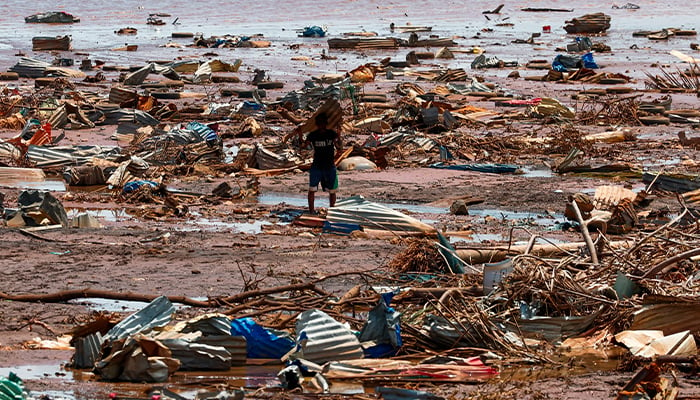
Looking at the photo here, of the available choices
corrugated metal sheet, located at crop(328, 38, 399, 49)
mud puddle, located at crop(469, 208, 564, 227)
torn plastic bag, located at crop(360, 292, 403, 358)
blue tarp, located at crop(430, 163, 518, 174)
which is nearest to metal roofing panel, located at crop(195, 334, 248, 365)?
torn plastic bag, located at crop(360, 292, 403, 358)

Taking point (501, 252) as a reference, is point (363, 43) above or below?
below

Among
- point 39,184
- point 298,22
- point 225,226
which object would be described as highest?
point 225,226

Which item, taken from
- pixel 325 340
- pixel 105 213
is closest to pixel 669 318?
pixel 325 340

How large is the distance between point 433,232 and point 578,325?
3.68 m

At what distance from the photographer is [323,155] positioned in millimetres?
12367

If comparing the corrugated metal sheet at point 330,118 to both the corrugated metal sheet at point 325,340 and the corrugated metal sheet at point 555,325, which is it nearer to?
the corrugated metal sheet at point 555,325

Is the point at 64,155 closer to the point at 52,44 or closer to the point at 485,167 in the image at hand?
the point at 485,167

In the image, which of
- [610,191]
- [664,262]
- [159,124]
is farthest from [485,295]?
[159,124]

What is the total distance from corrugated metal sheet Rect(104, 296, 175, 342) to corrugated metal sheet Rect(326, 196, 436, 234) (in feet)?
13.7

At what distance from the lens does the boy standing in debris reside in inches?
484

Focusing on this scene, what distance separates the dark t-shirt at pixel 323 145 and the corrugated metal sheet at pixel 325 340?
530 centimetres

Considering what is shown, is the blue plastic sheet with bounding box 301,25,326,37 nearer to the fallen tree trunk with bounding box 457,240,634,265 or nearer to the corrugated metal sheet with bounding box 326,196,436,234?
the corrugated metal sheet with bounding box 326,196,436,234

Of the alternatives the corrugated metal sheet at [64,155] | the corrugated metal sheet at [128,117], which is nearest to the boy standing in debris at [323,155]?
the corrugated metal sheet at [64,155]

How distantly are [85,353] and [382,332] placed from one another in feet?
5.89
